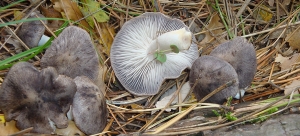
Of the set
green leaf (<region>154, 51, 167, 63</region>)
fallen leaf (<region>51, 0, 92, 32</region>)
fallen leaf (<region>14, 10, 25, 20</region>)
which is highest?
fallen leaf (<region>51, 0, 92, 32</region>)

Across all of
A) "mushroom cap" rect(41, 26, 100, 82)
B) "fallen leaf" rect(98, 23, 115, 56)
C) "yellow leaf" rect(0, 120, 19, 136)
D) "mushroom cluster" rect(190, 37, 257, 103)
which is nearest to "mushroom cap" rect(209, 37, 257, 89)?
"mushroom cluster" rect(190, 37, 257, 103)

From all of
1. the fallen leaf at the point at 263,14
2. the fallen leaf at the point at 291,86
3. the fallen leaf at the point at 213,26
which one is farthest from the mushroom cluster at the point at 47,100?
the fallen leaf at the point at 263,14

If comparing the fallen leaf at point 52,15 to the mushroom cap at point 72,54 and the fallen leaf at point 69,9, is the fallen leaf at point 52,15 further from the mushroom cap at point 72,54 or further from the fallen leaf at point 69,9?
the mushroom cap at point 72,54

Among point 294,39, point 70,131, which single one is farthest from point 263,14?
point 70,131

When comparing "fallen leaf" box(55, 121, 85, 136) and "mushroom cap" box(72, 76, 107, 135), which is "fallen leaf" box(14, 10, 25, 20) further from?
"fallen leaf" box(55, 121, 85, 136)

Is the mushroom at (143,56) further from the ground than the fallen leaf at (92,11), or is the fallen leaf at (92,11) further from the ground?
the fallen leaf at (92,11)
